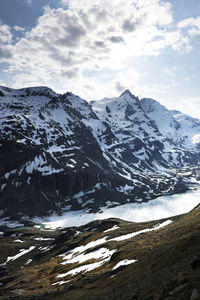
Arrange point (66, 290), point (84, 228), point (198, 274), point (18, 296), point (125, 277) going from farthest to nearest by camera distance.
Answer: point (84, 228) → point (18, 296) → point (66, 290) → point (125, 277) → point (198, 274)

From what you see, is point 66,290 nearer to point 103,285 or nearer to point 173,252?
point 103,285

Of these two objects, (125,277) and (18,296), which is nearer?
(125,277)

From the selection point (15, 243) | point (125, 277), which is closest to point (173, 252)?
point (125, 277)

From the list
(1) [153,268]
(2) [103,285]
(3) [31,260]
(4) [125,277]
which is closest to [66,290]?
(2) [103,285]

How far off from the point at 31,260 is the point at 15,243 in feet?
122

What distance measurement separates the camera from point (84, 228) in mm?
179375

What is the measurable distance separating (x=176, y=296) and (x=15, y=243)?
544 feet

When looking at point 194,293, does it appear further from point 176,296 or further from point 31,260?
point 31,260

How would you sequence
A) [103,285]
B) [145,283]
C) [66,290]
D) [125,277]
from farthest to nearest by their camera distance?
1. [66,290]
2. [103,285]
3. [125,277]
4. [145,283]

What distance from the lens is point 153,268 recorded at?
29797mm

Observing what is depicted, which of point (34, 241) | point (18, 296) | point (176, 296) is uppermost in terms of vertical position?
point (176, 296)

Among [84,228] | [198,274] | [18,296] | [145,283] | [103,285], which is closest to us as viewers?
[198,274]

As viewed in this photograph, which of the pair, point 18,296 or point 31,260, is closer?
point 18,296

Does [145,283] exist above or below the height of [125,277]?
above
